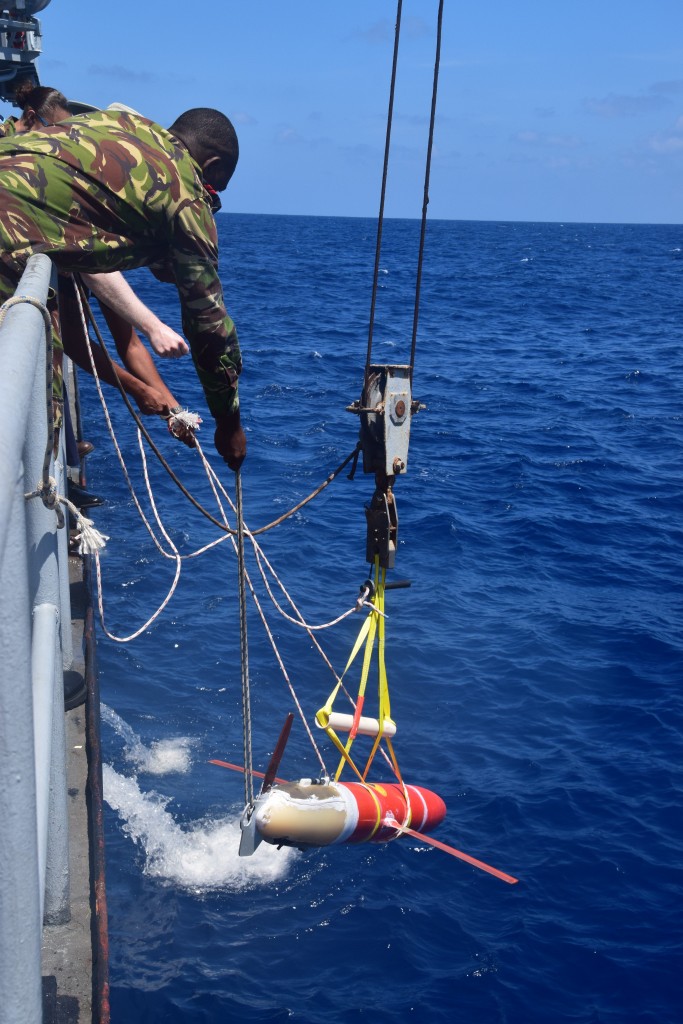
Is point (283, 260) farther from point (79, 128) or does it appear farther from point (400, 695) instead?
point (79, 128)

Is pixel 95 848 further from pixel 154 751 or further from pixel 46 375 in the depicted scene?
pixel 154 751

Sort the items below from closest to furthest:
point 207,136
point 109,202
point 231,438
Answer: point 109,202
point 207,136
point 231,438

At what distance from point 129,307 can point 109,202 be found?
0.91 meters

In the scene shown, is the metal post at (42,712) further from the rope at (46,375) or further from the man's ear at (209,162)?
the man's ear at (209,162)

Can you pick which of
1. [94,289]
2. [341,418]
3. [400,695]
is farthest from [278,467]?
[94,289]

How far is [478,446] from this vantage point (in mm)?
24531

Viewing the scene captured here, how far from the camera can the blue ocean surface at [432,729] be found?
8031 mm

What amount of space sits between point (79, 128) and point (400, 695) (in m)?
9.66

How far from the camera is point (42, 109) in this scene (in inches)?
213

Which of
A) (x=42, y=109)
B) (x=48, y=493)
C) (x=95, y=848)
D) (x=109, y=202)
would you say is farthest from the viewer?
(x=42, y=109)

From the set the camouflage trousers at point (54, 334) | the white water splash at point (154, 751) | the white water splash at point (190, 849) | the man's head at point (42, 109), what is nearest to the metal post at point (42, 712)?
the camouflage trousers at point (54, 334)

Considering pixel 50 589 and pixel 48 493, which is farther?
pixel 50 589

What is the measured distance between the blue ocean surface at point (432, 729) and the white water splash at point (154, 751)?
1.3 inches

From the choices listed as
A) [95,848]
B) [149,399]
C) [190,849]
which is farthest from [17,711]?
[190,849]
